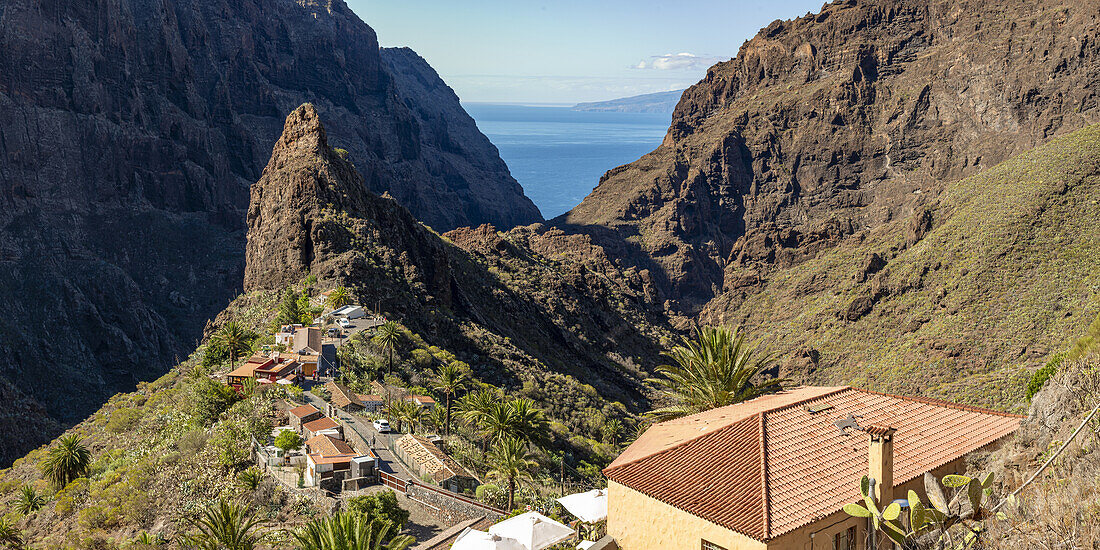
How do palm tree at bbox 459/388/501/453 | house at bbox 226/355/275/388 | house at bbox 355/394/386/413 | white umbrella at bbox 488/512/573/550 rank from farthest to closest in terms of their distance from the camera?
house at bbox 226/355/275/388, house at bbox 355/394/386/413, palm tree at bbox 459/388/501/453, white umbrella at bbox 488/512/573/550

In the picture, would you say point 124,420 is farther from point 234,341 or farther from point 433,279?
point 433,279

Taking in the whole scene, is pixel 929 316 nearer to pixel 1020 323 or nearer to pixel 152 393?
pixel 1020 323

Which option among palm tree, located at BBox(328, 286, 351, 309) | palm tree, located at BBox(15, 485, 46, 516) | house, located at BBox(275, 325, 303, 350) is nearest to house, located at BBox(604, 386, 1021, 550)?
house, located at BBox(275, 325, 303, 350)

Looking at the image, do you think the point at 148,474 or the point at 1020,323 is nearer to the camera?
the point at 148,474

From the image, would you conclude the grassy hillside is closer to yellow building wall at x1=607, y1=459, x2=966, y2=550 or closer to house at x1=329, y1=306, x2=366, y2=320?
house at x1=329, y1=306, x2=366, y2=320

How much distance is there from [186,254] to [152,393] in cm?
10355

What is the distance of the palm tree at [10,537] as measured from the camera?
38.4 meters

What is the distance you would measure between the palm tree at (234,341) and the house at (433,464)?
22765mm

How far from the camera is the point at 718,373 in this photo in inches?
1282

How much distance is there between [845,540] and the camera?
19.0m

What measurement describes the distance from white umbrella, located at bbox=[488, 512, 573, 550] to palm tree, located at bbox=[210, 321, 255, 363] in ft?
125

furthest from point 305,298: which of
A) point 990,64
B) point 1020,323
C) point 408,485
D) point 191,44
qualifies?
point 191,44

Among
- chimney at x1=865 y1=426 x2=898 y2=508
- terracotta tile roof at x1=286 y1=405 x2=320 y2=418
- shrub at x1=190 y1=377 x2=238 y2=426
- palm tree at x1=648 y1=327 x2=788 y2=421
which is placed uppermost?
chimney at x1=865 y1=426 x2=898 y2=508

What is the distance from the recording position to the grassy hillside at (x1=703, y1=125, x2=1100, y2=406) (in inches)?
3312
